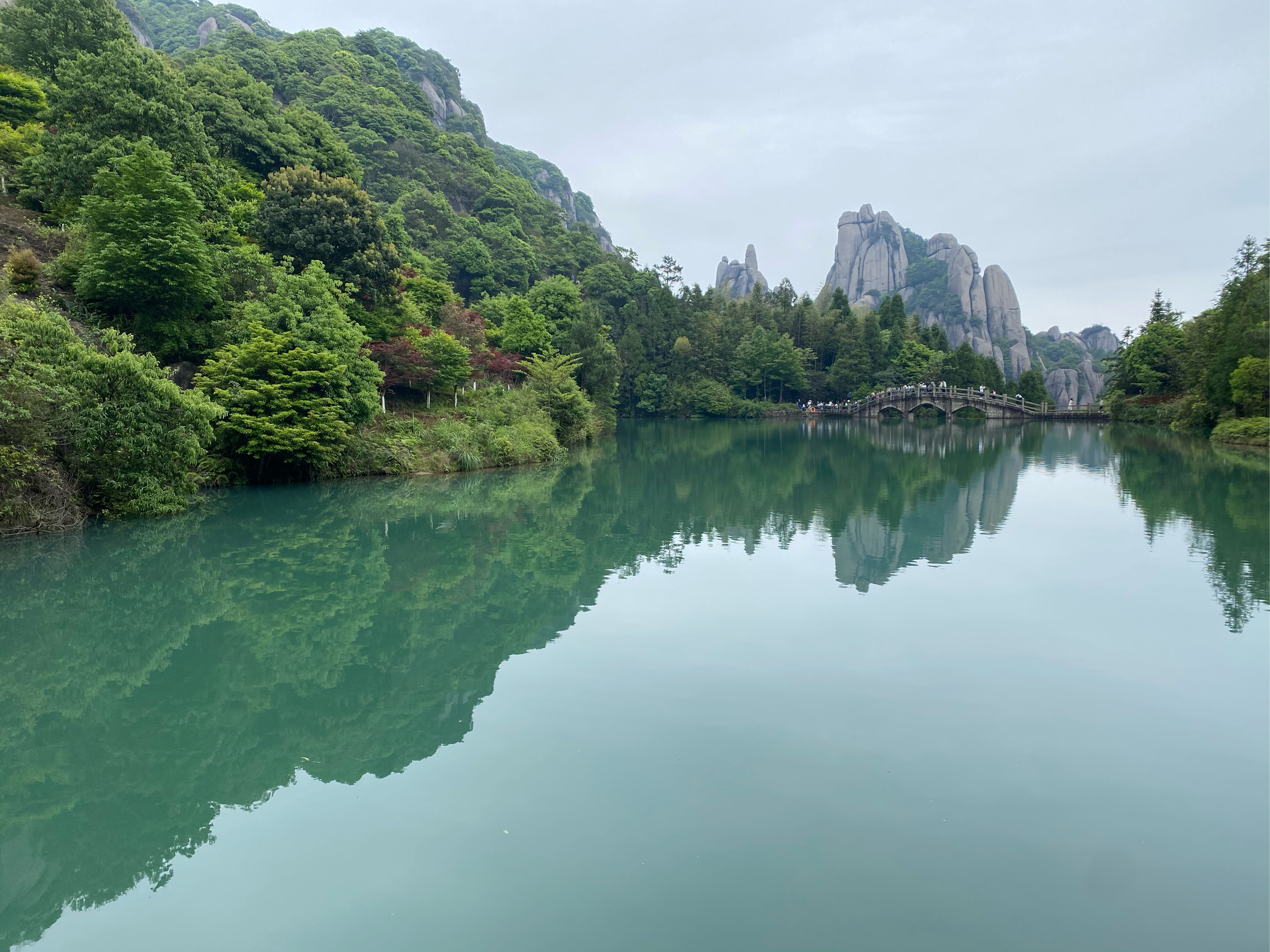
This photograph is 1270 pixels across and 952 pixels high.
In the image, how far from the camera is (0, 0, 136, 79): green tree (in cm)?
2431

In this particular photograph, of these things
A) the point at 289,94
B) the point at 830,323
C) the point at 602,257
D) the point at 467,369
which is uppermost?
the point at 289,94

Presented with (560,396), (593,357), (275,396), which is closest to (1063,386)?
(593,357)

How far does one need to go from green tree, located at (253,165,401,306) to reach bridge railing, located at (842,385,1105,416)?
40.0 m

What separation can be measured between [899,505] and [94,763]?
586 inches

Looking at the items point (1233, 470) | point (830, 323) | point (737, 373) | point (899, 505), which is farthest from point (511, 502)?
point (830, 323)

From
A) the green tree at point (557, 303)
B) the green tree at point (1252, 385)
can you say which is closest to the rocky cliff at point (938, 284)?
the green tree at point (1252, 385)

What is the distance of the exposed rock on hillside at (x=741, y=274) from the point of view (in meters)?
120

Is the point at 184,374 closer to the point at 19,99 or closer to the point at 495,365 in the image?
the point at 495,365

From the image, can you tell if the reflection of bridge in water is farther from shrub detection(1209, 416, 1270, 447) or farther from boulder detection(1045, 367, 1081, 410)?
boulder detection(1045, 367, 1081, 410)

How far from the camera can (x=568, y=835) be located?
439 centimetres

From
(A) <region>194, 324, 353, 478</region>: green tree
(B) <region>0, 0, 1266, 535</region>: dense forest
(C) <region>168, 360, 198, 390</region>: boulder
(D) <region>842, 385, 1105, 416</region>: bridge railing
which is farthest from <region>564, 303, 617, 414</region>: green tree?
(D) <region>842, 385, 1105, 416</region>: bridge railing

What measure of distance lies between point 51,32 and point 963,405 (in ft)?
168

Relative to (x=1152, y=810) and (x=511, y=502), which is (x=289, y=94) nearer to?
(x=511, y=502)

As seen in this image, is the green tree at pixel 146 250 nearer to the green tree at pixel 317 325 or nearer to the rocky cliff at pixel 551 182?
the green tree at pixel 317 325
